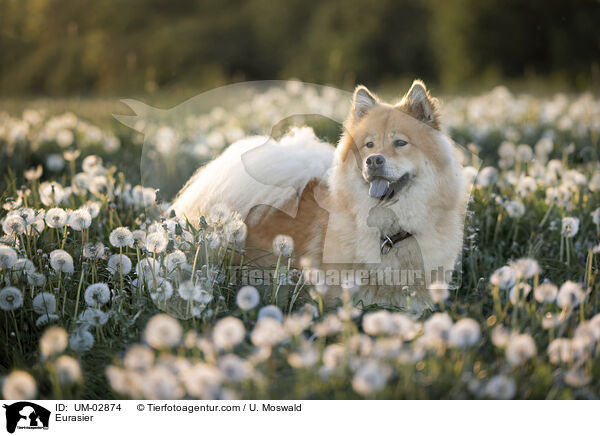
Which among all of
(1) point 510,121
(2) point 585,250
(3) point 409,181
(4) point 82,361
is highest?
(1) point 510,121

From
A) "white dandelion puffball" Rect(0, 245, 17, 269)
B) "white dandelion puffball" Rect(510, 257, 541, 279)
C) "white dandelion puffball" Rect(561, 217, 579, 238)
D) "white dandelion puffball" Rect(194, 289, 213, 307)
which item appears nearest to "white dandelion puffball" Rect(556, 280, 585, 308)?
"white dandelion puffball" Rect(510, 257, 541, 279)

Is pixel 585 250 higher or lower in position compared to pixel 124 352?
higher

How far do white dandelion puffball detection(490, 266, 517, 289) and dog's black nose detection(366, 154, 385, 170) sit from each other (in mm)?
706

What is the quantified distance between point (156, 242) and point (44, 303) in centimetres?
52

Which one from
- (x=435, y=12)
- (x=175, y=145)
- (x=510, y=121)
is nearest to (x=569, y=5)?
(x=435, y=12)

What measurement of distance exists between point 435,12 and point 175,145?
611 centimetres

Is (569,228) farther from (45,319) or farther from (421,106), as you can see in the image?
(45,319)

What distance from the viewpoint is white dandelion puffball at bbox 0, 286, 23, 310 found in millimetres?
2148

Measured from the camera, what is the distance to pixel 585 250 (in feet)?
9.87

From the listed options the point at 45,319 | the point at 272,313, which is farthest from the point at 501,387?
the point at 45,319

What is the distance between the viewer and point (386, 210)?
2584 mm

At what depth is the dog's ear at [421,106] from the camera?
2504 mm

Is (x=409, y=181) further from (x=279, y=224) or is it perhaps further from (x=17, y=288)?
(x=17, y=288)

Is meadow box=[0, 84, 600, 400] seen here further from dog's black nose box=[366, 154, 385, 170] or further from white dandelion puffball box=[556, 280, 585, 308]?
dog's black nose box=[366, 154, 385, 170]
